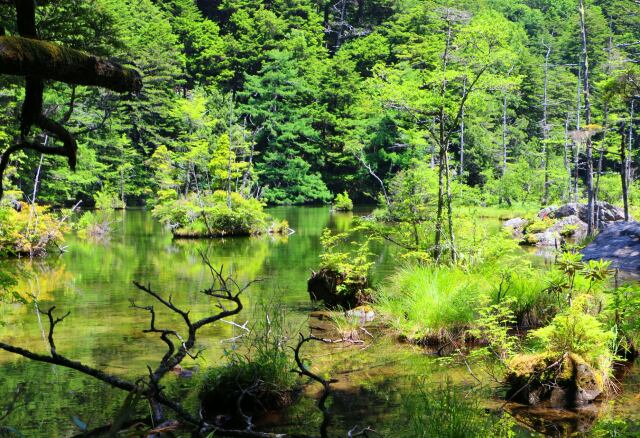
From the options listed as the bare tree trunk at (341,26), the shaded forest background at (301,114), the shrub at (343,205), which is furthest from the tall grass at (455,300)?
the bare tree trunk at (341,26)

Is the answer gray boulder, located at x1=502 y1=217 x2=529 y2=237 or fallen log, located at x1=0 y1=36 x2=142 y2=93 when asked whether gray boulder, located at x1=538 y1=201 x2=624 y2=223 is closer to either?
gray boulder, located at x1=502 y1=217 x2=529 y2=237

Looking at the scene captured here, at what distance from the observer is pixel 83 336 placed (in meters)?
8.37

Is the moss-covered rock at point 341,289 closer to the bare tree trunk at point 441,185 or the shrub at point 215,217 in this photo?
the bare tree trunk at point 441,185

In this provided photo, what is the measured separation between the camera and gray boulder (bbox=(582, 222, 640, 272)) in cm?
1341

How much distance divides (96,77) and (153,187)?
41.3 meters

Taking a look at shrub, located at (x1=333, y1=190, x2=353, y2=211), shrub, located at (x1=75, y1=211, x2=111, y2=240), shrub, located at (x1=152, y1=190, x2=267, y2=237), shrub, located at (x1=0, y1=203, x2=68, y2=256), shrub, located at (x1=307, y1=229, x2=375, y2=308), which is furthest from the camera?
shrub, located at (x1=333, y1=190, x2=353, y2=211)

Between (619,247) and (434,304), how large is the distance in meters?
7.98

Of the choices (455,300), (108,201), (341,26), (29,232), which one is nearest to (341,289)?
(455,300)

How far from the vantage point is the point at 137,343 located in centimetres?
798

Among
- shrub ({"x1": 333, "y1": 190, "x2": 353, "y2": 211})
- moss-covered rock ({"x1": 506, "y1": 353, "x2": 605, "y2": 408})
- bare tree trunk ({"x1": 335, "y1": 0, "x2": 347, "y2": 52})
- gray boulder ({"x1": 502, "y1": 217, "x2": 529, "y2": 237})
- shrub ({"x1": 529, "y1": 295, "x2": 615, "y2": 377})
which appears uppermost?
bare tree trunk ({"x1": 335, "y1": 0, "x2": 347, "y2": 52})

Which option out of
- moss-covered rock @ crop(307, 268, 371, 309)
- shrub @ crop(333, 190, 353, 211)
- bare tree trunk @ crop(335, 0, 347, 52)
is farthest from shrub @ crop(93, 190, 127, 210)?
bare tree trunk @ crop(335, 0, 347, 52)

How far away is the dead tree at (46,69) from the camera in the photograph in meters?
2.26

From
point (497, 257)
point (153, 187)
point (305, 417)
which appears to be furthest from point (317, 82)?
point (305, 417)

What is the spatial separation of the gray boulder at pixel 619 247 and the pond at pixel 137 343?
473 cm
